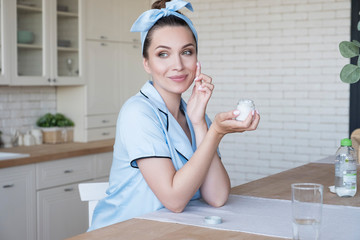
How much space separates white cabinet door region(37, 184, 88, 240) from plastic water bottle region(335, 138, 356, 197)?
272 cm

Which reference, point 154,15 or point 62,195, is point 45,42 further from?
point 154,15

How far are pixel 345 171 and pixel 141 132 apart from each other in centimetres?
87

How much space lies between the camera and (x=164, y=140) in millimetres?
1991

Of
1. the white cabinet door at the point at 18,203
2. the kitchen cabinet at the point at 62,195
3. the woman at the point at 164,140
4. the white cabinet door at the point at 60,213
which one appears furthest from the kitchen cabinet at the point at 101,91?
the woman at the point at 164,140

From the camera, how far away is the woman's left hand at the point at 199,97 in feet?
6.95

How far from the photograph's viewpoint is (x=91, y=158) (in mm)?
4867

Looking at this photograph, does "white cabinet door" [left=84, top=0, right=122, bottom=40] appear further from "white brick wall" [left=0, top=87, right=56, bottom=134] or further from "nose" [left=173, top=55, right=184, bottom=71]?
"nose" [left=173, top=55, right=184, bottom=71]

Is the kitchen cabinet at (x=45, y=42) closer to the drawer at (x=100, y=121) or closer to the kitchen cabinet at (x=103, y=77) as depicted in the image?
the kitchen cabinet at (x=103, y=77)

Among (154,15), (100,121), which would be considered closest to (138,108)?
(154,15)

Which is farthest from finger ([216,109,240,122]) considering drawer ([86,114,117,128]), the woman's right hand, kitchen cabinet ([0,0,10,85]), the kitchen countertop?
drawer ([86,114,117,128])

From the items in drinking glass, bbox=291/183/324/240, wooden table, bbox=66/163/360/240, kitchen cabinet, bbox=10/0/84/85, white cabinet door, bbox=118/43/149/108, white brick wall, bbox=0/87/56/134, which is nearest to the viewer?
drinking glass, bbox=291/183/324/240

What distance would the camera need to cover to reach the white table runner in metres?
A: 1.71

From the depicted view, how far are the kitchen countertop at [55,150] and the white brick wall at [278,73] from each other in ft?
4.52

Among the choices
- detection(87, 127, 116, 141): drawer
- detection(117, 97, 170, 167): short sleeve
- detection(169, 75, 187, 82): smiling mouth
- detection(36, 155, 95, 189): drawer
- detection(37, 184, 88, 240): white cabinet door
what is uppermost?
detection(169, 75, 187, 82): smiling mouth
